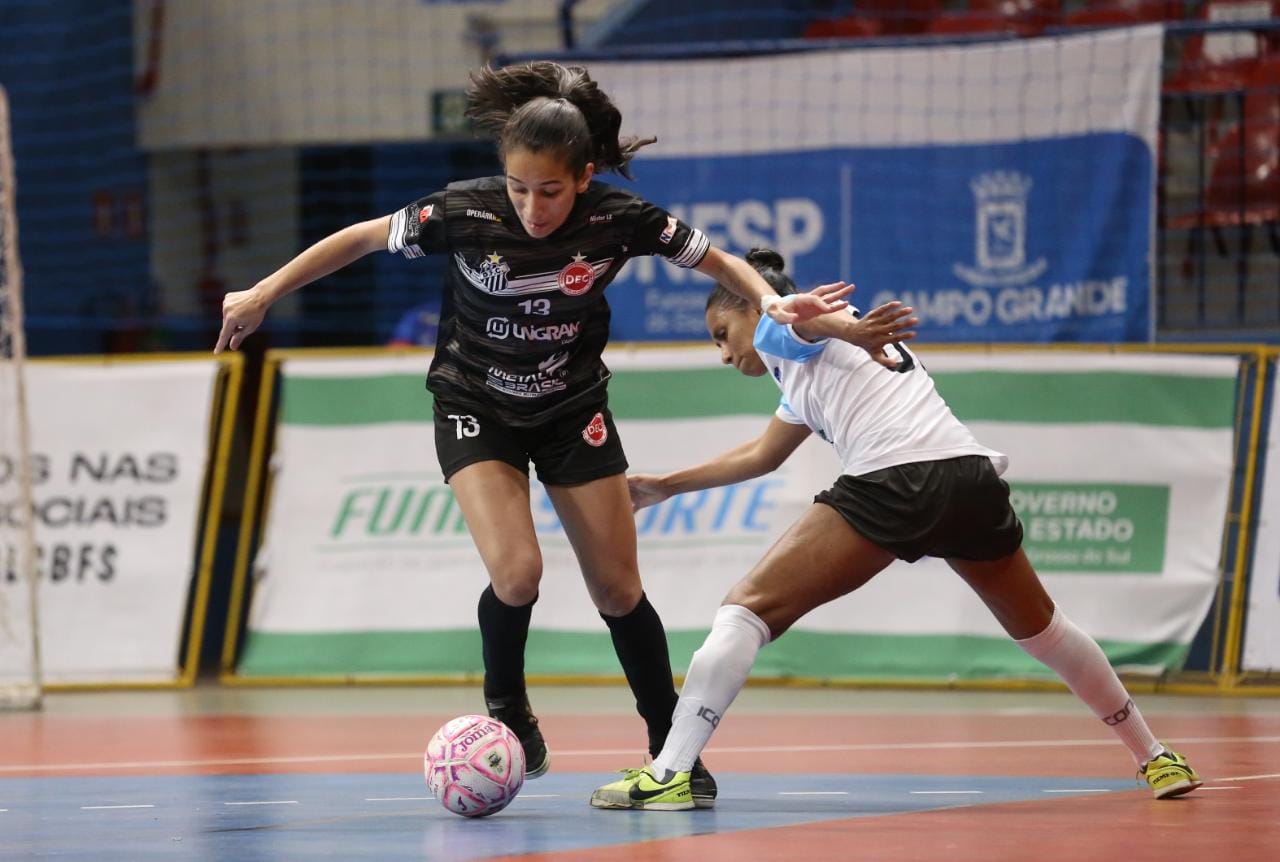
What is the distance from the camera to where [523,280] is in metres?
5.44

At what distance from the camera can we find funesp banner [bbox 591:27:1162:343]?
10.3m

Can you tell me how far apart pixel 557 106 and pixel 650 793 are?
2.02 meters

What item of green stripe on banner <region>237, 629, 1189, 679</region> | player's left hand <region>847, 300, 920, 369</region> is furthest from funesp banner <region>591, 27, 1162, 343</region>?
player's left hand <region>847, 300, 920, 369</region>

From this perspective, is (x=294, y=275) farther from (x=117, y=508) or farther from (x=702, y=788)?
(x=117, y=508)

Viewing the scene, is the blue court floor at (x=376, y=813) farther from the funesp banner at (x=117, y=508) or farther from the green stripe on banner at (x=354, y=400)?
the green stripe on banner at (x=354, y=400)

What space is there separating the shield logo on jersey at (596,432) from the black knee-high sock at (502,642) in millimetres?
532

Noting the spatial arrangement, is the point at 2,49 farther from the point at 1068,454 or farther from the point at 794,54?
the point at 1068,454

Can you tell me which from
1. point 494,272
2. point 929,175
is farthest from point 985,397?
point 494,272

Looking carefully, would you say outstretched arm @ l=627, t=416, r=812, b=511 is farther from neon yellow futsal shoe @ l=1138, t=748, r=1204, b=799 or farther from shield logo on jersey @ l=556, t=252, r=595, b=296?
neon yellow futsal shoe @ l=1138, t=748, r=1204, b=799

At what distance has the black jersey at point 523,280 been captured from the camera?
5441mm

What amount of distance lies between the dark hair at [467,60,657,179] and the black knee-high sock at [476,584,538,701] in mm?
1330

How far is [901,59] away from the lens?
1073cm

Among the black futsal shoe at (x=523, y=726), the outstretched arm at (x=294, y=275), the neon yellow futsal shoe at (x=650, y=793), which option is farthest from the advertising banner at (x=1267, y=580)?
the outstretched arm at (x=294, y=275)

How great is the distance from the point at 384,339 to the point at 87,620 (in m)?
6.04
